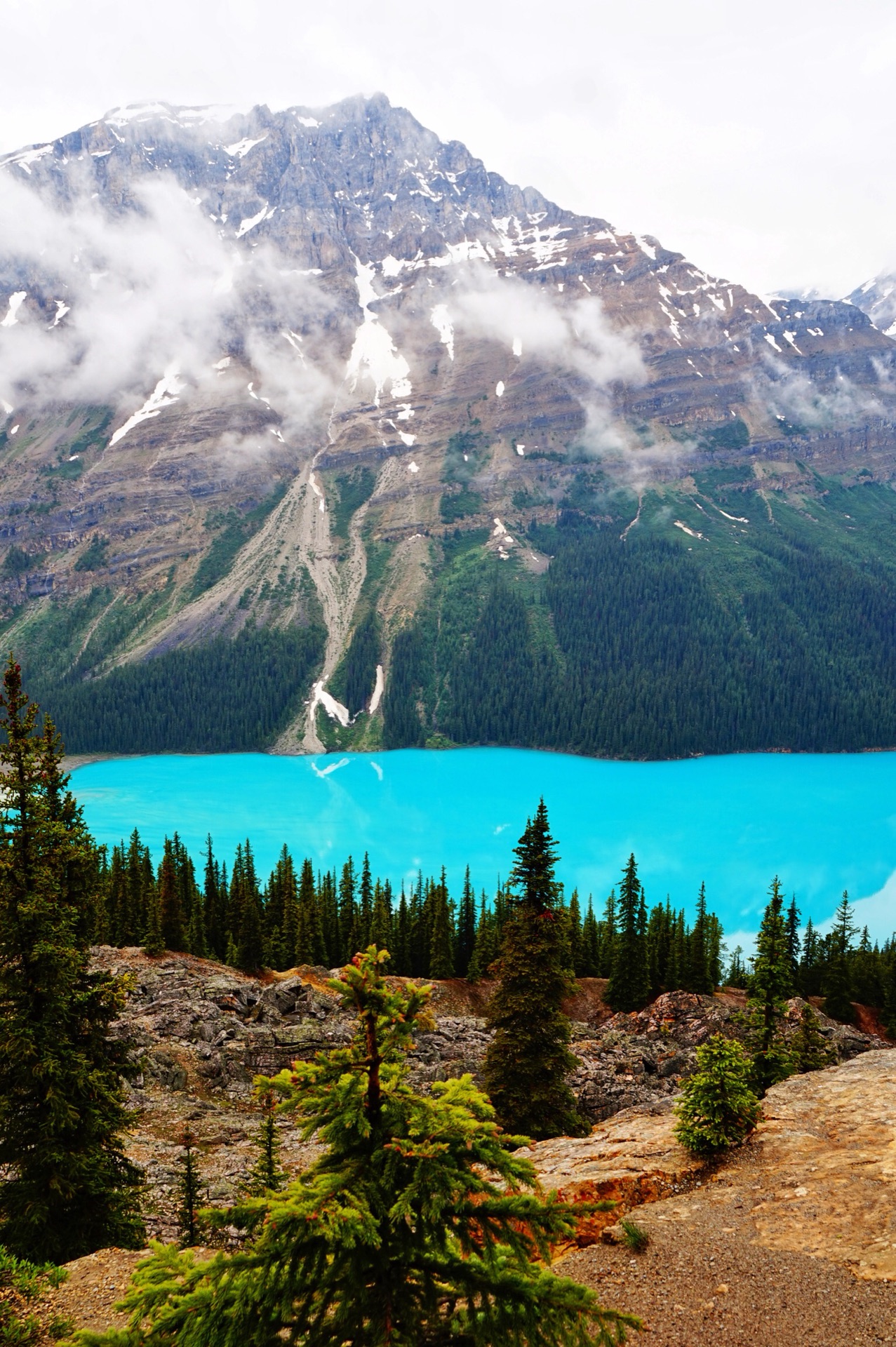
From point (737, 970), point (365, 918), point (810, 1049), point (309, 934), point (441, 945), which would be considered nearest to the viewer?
point (810, 1049)

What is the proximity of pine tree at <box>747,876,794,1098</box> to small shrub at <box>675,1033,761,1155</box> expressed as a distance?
21.2 ft

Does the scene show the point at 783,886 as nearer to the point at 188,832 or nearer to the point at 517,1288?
the point at 188,832

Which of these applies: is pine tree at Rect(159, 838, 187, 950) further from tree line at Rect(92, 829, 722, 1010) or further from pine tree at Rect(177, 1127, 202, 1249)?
pine tree at Rect(177, 1127, 202, 1249)

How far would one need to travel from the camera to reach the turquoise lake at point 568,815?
96812 millimetres

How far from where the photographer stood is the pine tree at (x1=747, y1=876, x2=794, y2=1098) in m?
25.2

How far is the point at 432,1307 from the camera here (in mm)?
6043

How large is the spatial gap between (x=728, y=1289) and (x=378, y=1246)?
9658mm

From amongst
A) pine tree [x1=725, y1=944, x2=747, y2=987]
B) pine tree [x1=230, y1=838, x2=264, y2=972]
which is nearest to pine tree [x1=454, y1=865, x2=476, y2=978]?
pine tree [x1=230, y1=838, x2=264, y2=972]

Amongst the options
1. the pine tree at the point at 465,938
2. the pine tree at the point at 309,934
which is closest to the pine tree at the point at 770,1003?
the pine tree at the point at 465,938

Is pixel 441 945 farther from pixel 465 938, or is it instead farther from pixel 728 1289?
pixel 728 1289

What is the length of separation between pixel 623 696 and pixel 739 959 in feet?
374

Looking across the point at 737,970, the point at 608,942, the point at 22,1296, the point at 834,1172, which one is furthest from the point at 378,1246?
the point at 737,970

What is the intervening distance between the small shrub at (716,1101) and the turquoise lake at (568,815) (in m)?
68.5

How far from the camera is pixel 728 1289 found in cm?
1211
